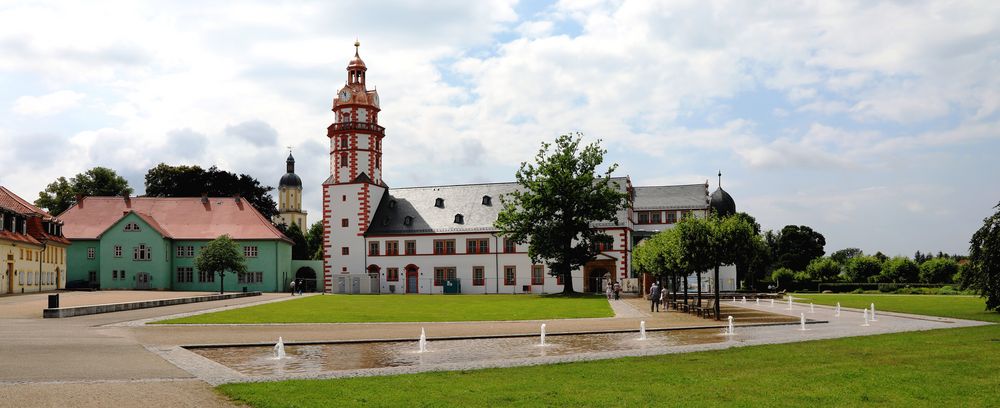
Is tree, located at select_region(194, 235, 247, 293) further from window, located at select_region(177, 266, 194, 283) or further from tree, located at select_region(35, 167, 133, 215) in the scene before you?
tree, located at select_region(35, 167, 133, 215)

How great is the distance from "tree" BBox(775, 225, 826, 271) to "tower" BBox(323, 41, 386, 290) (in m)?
84.8

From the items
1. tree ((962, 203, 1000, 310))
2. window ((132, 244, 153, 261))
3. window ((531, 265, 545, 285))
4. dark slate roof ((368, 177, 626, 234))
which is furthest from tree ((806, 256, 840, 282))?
window ((132, 244, 153, 261))

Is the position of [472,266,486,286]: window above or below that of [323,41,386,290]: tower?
below

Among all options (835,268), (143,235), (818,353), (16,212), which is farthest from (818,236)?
(818,353)

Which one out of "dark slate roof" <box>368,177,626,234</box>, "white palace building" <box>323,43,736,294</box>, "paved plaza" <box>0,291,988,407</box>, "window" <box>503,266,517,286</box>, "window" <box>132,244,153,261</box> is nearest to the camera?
"paved plaza" <box>0,291,988,407</box>

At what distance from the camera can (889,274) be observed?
85.9 meters

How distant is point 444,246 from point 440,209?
5.15 m

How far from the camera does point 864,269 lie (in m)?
90.2

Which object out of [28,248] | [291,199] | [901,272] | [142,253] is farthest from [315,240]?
[901,272]

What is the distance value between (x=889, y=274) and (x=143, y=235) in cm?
7489

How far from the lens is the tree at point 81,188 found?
97812 millimetres

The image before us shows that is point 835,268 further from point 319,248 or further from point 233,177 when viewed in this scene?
point 319,248

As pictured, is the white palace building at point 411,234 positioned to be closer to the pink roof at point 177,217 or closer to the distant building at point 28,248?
the pink roof at point 177,217

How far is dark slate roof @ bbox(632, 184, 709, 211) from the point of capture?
310 ft
